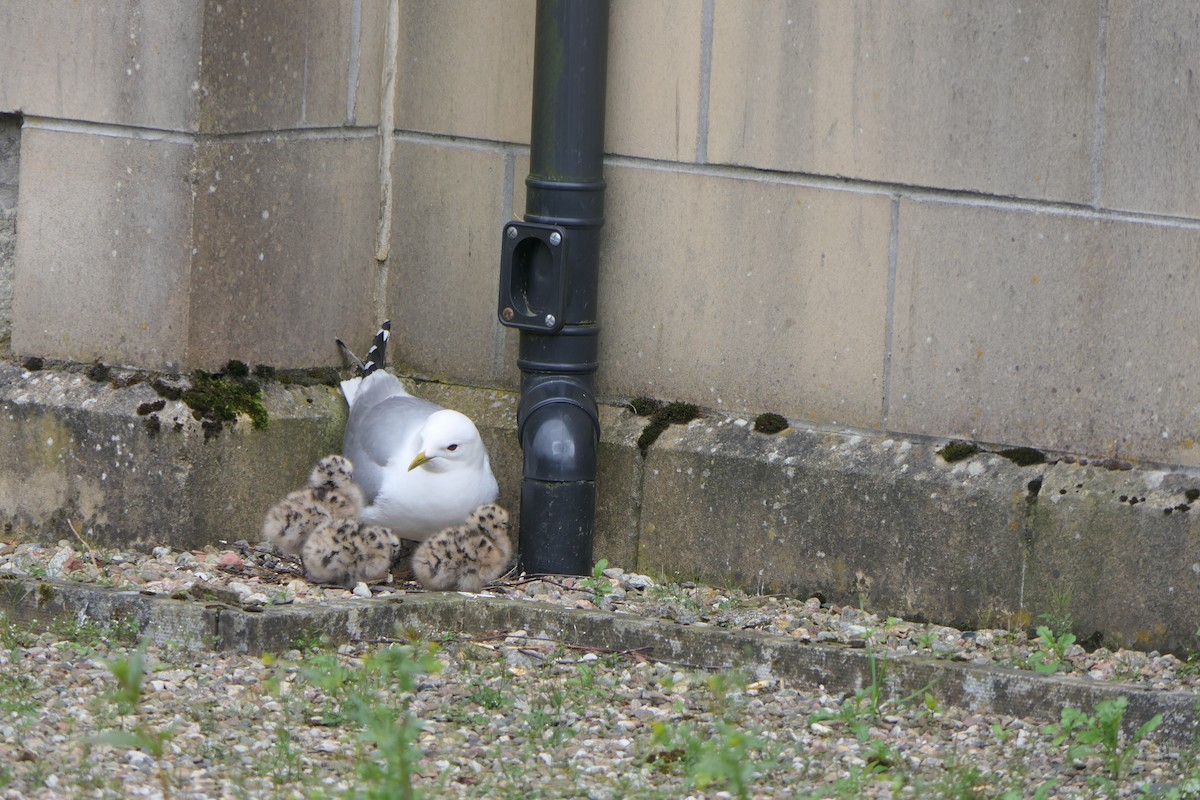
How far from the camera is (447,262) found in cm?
534

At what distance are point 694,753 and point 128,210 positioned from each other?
250 cm

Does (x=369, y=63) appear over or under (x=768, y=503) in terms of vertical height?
over

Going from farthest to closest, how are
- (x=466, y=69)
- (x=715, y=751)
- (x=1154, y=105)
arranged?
(x=466, y=69)
(x=1154, y=105)
(x=715, y=751)

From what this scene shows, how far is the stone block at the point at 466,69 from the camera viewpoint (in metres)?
5.15

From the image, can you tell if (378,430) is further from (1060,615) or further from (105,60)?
(1060,615)

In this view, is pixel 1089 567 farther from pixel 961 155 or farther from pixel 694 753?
pixel 694 753

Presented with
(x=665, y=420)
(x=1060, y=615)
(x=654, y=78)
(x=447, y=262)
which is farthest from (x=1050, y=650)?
(x=447, y=262)

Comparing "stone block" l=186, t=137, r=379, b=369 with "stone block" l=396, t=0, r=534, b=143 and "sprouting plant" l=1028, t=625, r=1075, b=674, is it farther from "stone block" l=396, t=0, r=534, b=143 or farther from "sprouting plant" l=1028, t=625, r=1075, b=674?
"sprouting plant" l=1028, t=625, r=1075, b=674

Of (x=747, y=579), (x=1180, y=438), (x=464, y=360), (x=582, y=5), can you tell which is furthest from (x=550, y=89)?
(x=1180, y=438)

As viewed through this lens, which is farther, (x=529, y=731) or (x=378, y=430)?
(x=378, y=430)

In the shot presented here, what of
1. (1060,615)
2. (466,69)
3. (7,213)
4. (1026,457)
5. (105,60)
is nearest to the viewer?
(1060,615)

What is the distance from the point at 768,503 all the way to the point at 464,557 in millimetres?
882

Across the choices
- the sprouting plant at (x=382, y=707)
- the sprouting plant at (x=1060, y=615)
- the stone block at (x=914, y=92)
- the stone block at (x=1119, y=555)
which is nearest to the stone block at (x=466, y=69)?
the stone block at (x=914, y=92)

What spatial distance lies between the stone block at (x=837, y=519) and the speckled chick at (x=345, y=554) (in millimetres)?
814
